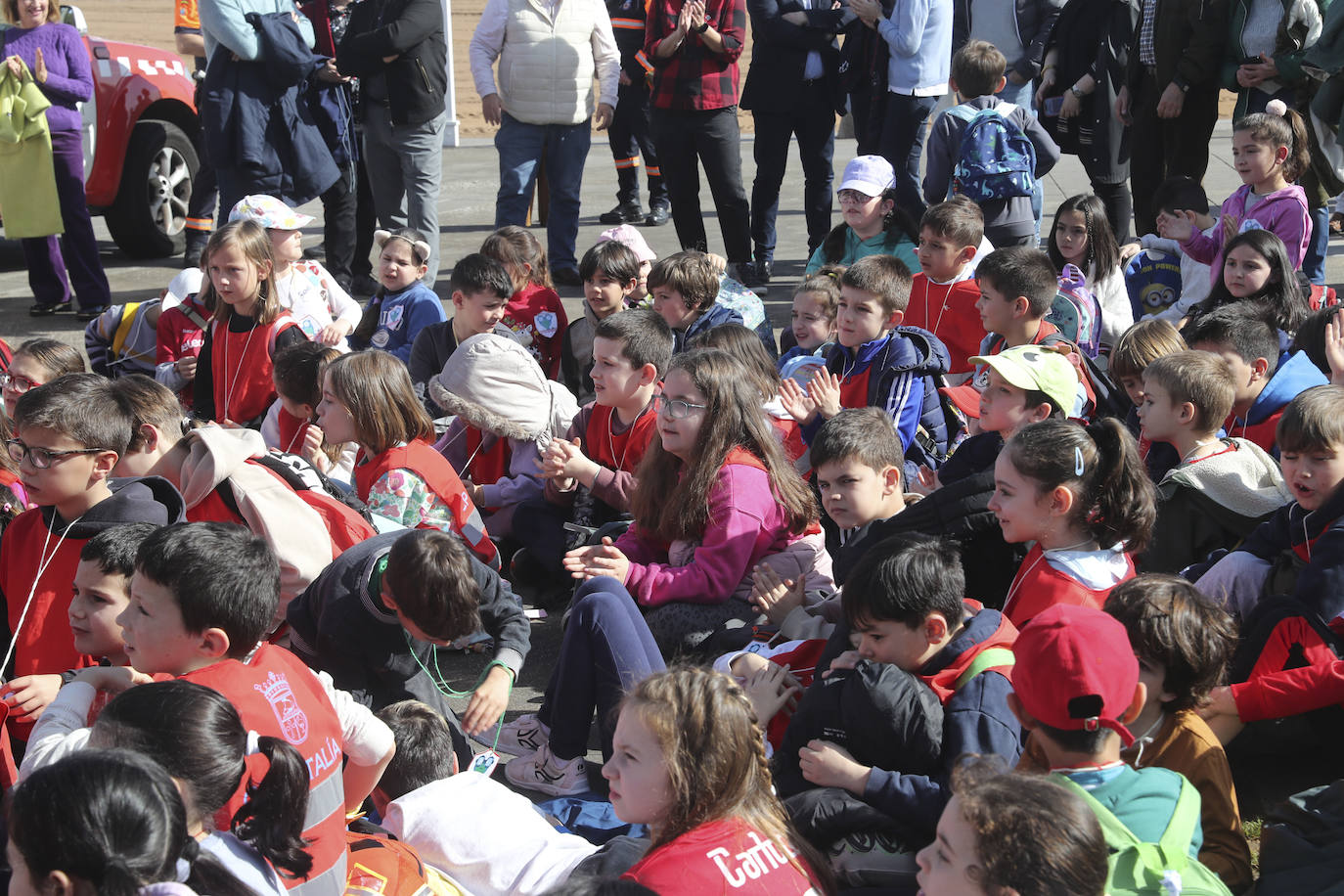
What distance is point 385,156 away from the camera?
838cm

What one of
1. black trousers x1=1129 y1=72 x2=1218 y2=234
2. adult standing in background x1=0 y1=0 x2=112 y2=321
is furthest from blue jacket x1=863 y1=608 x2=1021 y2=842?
adult standing in background x1=0 y1=0 x2=112 y2=321

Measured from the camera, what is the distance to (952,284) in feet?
20.0

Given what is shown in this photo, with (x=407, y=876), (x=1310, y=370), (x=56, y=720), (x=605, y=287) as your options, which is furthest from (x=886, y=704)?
(x=605, y=287)

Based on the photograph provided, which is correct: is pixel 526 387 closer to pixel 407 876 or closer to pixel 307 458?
pixel 307 458

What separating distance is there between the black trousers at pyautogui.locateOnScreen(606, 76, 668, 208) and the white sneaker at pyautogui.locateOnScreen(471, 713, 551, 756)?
7296 millimetres

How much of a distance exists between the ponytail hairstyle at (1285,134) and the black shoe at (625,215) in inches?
211

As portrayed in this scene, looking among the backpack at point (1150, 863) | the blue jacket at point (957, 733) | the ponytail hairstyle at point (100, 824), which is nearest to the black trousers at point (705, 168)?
the blue jacket at point (957, 733)

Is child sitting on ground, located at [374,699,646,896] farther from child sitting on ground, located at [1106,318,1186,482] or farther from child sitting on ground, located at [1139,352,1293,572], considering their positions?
child sitting on ground, located at [1106,318,1186,482]

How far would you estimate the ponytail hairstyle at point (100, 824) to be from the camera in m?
1.96

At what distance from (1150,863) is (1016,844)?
1.41ft

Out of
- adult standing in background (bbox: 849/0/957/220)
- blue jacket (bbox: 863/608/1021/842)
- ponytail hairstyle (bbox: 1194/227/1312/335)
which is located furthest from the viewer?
adult standing in background (bbox: 849/0/957/220)

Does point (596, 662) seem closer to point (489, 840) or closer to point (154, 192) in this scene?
point (489, 840)

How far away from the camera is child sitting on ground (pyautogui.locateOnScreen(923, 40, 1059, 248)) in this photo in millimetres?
7234

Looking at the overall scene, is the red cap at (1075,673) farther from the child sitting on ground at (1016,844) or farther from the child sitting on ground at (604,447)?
the child sitting on ground at (604,447)
